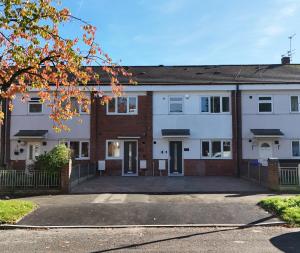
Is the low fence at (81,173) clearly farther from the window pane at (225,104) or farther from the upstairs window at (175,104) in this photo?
the window pane at (225,104)

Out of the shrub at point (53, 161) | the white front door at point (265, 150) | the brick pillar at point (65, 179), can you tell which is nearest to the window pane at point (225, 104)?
Result: the white front door at point (265, 150)

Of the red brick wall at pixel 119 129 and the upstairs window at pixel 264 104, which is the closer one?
the red brick wall at pixel 119 129

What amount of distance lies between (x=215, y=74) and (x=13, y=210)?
63.9ft

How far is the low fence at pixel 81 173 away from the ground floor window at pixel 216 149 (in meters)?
6.68

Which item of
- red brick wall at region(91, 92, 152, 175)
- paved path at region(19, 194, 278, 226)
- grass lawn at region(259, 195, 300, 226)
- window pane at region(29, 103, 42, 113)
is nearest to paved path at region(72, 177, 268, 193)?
paved path at region(19, 194, 278, 226)

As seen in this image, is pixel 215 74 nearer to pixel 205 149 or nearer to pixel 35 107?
pixel 205 149

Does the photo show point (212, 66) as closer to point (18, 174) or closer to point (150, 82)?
point (150, 82)

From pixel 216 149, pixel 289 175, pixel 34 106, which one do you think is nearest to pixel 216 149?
pixel 216 149

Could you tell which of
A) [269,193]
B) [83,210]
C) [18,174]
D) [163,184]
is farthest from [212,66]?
[83,210]

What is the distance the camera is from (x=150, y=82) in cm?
2680

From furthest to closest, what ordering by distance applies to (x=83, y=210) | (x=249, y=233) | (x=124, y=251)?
(x=83, y=210) → (x=249, y=233) → (x=124, y=251)

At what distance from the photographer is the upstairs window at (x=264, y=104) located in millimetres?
26547

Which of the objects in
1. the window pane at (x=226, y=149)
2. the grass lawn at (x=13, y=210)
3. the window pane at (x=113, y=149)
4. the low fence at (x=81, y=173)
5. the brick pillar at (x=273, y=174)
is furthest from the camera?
the window pane at (x=113, y=149)

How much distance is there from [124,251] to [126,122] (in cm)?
1819
